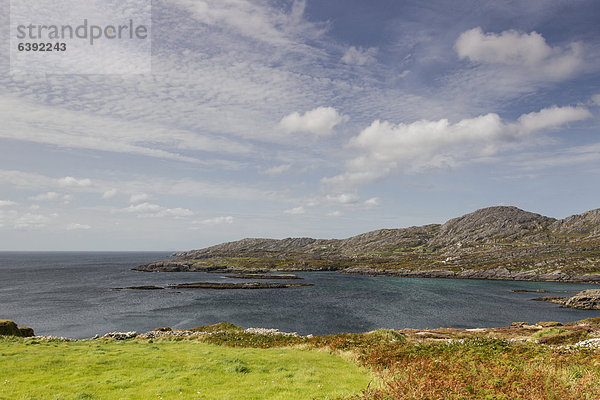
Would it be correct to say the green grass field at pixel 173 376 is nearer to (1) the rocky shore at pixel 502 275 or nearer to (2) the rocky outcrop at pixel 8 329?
(2) the rocky outcrop at pixel 8 329

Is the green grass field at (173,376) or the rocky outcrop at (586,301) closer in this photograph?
the green grass field at (173,376)

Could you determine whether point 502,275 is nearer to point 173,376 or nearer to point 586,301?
point 586,301

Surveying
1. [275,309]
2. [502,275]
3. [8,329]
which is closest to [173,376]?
[8,329]

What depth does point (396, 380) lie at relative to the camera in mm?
12922

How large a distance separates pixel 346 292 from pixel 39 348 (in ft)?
349

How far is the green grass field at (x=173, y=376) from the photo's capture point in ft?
46.0

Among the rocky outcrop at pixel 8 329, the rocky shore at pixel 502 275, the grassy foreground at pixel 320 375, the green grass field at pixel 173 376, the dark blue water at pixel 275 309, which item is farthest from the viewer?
the rocky shore at pixel 502 275

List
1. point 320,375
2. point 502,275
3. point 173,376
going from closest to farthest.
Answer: point 320,375, point 173,376, point 502,275

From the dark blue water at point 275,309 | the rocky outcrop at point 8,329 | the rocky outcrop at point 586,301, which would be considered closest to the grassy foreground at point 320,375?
the rocky outcrop at point 8,329

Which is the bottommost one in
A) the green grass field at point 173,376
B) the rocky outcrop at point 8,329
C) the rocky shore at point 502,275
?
the rocky shore at point 502,275

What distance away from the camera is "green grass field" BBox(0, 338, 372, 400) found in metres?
14.0

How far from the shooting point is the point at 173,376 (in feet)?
55.5

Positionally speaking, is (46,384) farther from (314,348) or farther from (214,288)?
(214,288)

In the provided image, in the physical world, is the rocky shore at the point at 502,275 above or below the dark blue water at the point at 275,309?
below
